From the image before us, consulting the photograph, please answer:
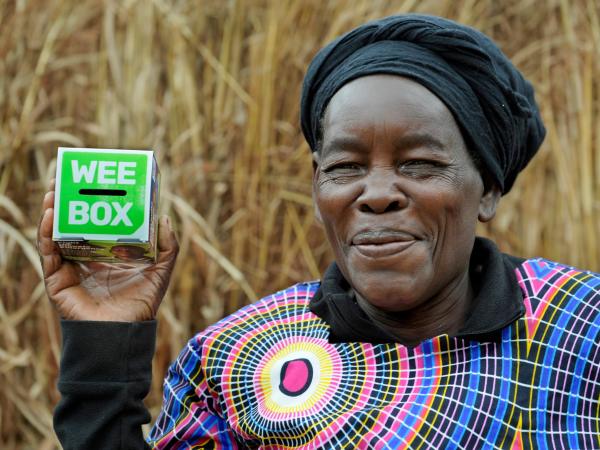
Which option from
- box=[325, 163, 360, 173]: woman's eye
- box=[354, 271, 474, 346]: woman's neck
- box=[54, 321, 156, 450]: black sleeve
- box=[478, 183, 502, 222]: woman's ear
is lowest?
box=[54, 321, 156, 450]: black sleeve

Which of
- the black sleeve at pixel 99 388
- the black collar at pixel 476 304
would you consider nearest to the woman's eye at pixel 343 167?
the black collar at pixel 476 304

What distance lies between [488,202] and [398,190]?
0.27m

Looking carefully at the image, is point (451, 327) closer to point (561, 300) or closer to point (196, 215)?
point (561, 300)

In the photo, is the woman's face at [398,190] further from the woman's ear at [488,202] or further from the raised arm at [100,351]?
the raised arm at [100,351]

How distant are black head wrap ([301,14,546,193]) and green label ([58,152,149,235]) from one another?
438 mm

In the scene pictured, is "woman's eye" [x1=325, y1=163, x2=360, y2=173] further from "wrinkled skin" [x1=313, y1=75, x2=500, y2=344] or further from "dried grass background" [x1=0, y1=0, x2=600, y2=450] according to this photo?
"dried grass background" [x1=0, y1=0, x2=600, y2=450]

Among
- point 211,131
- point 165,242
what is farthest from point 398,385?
point 211,131

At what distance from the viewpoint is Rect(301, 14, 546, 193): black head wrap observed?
1.77 m

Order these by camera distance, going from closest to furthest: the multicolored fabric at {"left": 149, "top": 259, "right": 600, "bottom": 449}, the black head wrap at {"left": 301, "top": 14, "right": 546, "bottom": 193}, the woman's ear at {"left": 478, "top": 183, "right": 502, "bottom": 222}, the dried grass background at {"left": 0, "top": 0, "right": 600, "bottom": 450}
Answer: the multicolored fabric at {"left": 149, "top": 259, "right": 600, "bottom": 449}
the black head wrap at {"left": 301, "top": 14, "right": 546, "bottom": 193}
the woman's ear at {"left": 478, "top": 183, "right": 502, "bottom": 222}
the dried grass background at {"left": 0, "top": 0, "right": 600, "bottom": 450}

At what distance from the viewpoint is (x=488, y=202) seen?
1.90m

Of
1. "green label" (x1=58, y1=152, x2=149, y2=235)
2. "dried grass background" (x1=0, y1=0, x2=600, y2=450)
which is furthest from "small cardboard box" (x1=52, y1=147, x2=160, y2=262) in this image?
"dried grass background" (x1=0, y1=0, x2=600, y2=450)

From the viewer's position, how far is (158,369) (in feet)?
9.78

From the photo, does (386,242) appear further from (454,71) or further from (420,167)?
(454,71)

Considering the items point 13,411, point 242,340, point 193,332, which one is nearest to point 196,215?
point 193,332
